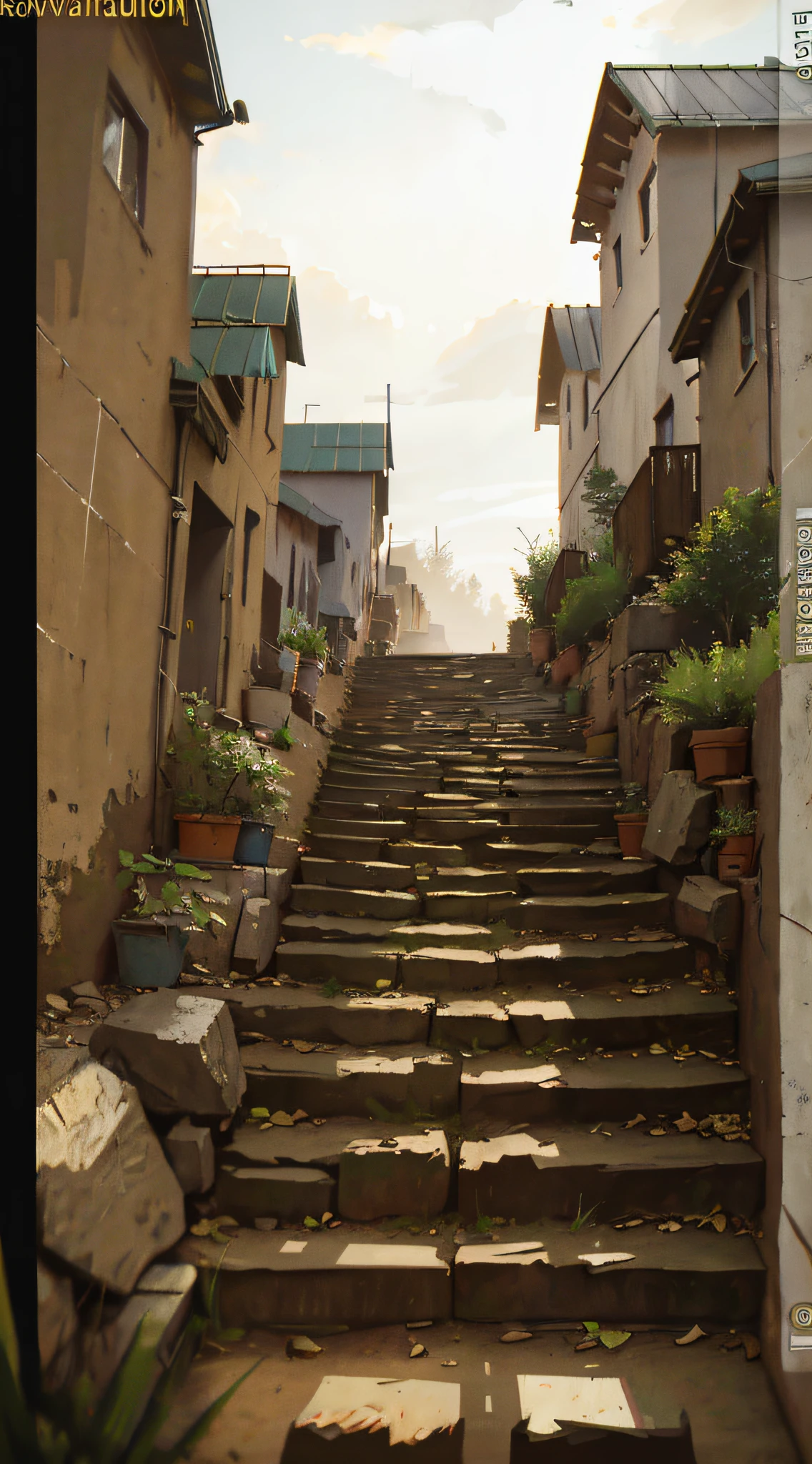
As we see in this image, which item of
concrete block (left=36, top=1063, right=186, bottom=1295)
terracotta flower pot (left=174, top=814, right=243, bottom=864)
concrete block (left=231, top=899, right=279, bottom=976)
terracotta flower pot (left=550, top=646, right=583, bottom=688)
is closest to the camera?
concrete block (left=36, top=1063, right=186, bottom=1295)

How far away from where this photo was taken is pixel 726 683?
16.0 feet

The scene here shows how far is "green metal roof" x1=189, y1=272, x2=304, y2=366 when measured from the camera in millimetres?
6605

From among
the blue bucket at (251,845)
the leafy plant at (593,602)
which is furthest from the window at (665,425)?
the blue bucket at (251,845)

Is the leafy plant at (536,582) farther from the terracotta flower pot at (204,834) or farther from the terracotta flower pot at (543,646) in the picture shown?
the terracotta flower pot at (204,834)

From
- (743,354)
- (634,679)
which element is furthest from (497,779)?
(743,354)

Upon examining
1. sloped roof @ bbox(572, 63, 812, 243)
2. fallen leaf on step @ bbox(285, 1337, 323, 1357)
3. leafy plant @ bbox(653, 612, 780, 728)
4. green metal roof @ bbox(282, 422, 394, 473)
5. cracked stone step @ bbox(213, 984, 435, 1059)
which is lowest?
fallen leaf on step @ bbox(285, 1337, 323, 1357)

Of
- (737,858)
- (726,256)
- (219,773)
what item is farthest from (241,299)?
(737,858)

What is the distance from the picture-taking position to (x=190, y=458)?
5762 mm

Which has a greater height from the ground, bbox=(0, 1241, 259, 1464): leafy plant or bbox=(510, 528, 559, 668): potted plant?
bbox=(510, 528, 559, 668): potted plant

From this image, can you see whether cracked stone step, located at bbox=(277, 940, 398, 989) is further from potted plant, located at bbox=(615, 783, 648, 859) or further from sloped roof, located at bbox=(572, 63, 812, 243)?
sloped roof, located at bbox=(572, 63, 812, 243)

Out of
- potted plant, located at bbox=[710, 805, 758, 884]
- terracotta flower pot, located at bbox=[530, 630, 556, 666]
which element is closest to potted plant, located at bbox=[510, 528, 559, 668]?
terracotta flower pot, located at bbox=[530, 630, 556, 666]

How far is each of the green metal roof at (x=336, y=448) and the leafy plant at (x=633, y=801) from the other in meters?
14.0

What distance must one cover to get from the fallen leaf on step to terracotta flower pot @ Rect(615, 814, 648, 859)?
3890mm

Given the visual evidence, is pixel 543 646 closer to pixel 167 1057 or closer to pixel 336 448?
pixel 336 448
